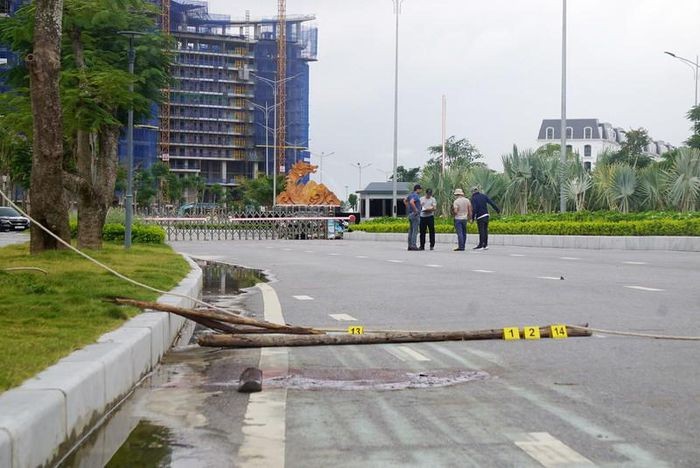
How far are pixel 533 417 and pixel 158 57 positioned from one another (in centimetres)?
1853

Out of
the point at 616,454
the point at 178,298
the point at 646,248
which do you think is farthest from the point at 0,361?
the point at 646,248

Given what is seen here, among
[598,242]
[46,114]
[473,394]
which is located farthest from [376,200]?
[473,394]

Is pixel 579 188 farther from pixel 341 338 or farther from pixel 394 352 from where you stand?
pixel 394 352

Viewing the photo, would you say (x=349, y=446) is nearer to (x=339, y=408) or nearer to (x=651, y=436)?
(x=339, y=408)

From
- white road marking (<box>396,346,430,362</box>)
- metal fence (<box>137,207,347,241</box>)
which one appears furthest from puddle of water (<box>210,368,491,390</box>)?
metal fence (<box>137,207,347,241</box>)

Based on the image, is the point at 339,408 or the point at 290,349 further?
the point at 290,349

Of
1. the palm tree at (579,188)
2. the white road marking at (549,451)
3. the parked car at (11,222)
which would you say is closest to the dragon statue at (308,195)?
the parked car at (11,222)

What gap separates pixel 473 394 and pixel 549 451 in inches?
55.5

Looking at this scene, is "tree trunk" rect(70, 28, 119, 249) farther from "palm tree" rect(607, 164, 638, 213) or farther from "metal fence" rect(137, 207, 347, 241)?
"metal fence" rect(137, 207, 347, 241)

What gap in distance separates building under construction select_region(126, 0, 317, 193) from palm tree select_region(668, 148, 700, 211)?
354ft

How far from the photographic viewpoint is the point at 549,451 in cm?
454

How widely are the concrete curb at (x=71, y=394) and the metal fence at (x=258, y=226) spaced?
45050 mm

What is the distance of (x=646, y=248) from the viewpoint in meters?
29.4

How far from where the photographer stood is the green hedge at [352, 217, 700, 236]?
2957 centimetres
